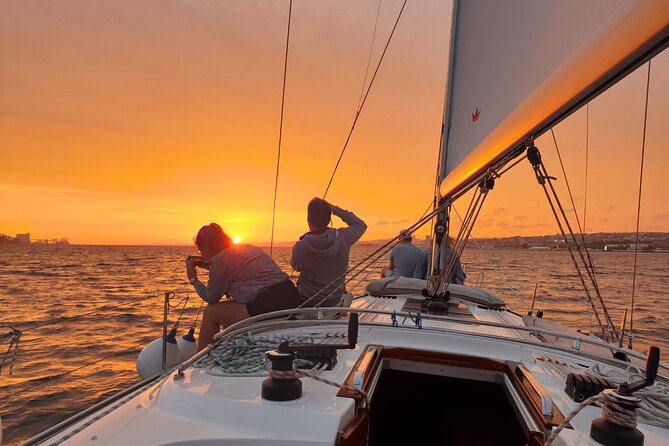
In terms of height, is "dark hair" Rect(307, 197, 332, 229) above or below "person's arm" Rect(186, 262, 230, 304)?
above

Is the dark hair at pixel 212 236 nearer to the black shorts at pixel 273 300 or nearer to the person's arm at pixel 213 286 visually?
the person's arm at pixel 213 286

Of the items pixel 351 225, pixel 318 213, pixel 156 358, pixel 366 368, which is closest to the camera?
pixel 366 368

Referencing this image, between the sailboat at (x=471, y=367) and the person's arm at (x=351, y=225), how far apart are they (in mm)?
743

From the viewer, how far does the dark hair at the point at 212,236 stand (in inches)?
131

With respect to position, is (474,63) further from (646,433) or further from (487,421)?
(646,433)

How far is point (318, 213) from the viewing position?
3660mm

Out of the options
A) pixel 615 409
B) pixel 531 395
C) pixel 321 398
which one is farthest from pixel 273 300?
pixel 615 409

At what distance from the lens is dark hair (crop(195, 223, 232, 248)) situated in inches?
131

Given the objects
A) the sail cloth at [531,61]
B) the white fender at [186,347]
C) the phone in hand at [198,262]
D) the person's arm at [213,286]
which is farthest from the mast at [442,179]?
the white fender at [186,347]

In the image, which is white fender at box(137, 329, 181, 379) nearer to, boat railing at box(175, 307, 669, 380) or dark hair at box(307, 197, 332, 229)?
boat railing at box(175, 307, 669, 380)

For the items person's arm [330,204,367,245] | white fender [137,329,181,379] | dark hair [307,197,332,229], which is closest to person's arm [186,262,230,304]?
white fender [137,329,181,379]

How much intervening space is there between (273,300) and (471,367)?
1.54 meters

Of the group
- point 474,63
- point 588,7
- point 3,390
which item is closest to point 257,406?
point 588,7

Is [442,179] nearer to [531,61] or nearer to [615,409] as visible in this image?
[531,61]
